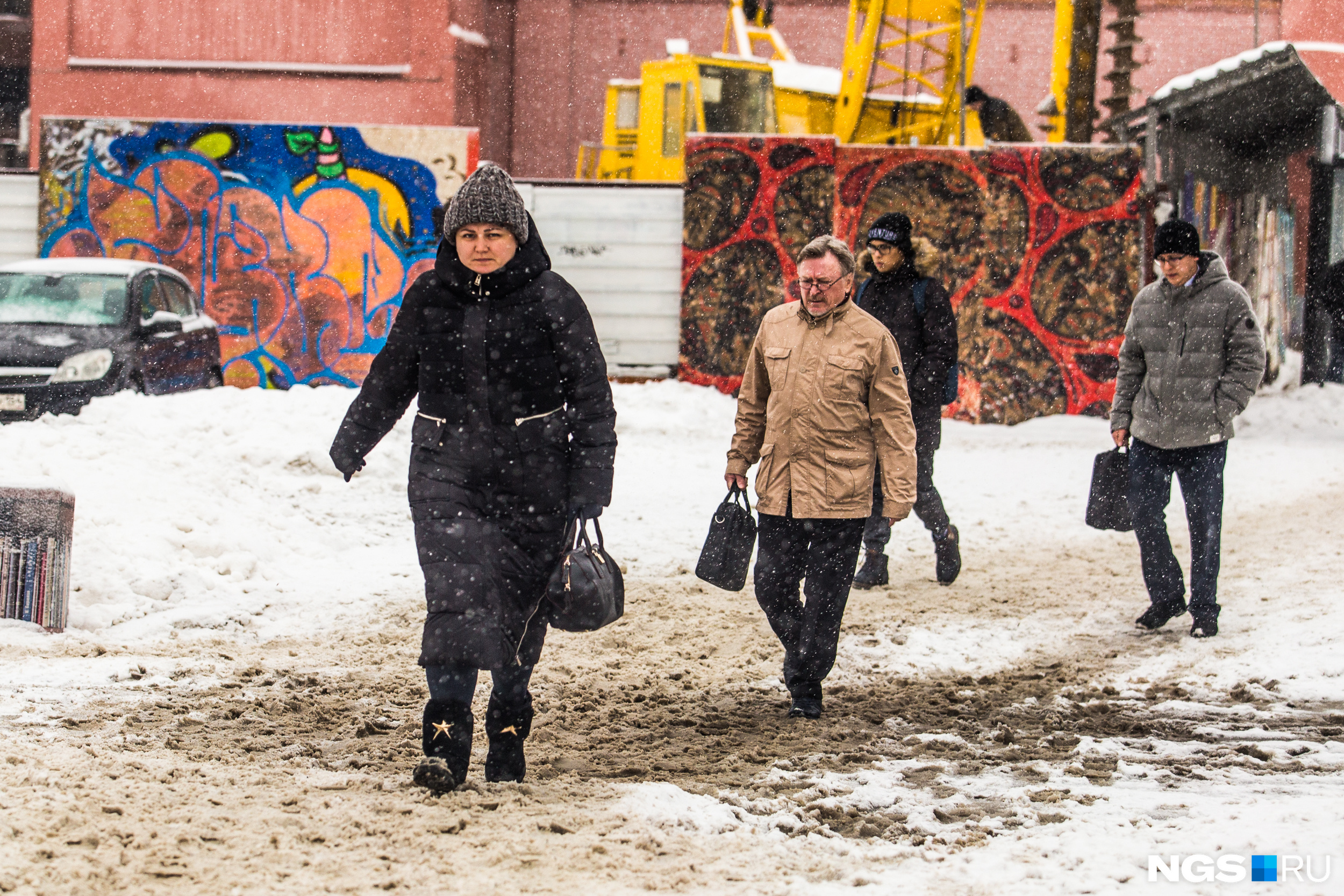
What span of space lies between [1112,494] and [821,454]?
2300 mm

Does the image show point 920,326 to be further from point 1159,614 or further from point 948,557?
point 1159,614

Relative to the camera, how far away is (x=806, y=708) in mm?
4898

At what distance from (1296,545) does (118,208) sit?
13.2 metres

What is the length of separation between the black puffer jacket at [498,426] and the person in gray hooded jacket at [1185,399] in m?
3.32

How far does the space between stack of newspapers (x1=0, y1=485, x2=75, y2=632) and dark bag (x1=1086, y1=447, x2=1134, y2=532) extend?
188 inches

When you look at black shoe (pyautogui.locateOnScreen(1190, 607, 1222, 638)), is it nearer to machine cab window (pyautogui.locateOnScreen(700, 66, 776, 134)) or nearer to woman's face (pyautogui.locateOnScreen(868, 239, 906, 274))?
woman's face (pyautogui.locateOnScreen(868, 239, 906, 274))

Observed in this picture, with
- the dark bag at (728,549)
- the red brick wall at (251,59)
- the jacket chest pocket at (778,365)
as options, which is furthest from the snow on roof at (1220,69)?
the red brick wall at (251,59)

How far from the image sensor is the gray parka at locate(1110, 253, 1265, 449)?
5.94 metres

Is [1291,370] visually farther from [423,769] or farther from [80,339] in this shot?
[423,769]

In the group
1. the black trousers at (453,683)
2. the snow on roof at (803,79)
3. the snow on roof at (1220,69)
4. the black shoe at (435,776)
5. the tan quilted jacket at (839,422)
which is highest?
the snow on roof at (803,79)

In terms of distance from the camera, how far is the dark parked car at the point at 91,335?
10.4 m

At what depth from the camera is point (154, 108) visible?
84.1ft

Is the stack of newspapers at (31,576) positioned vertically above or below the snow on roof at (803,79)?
below

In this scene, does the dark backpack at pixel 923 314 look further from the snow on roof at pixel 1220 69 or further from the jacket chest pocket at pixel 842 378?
the snow on roof at pixel 1220 69
